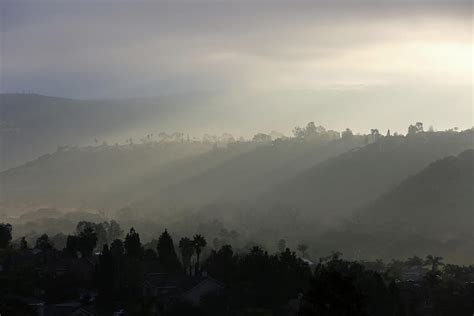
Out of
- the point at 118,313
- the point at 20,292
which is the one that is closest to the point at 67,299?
the point at 20,292

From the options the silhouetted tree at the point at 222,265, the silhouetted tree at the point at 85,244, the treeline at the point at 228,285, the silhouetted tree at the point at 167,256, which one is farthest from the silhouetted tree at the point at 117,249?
the silhouetted tree at the point at 222,265

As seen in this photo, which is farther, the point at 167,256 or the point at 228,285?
the point at 167,256

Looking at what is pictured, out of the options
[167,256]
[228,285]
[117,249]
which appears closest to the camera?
[228,285]

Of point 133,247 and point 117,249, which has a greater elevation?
point 133,247

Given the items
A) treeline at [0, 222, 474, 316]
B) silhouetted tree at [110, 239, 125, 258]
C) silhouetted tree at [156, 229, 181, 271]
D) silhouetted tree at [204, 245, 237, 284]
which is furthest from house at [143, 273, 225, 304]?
silhouetted tree at [110, 239, 125, 258]

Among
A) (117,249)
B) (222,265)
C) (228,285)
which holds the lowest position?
(228,285)

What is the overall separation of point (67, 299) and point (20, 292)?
512 centimetres

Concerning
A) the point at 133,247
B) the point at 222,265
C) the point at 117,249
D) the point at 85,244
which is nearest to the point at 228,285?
the point at 222,265

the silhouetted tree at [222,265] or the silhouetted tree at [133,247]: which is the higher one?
the silhouetted tree at [133,247]

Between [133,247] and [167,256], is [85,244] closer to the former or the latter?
[133,247]

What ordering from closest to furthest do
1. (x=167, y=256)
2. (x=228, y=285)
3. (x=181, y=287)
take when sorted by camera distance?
(x=228, y=285), (x=181, y=287), (x=167, y=256)

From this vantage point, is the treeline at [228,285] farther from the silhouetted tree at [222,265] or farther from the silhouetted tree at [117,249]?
the silhouetted tree at [117,249]

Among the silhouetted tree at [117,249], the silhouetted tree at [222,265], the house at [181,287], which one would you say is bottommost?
the house at [181,287]

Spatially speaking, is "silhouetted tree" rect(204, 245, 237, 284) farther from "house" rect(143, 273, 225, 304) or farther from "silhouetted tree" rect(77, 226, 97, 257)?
"silhouetted tree" rect(77, 226, 97, 257)
